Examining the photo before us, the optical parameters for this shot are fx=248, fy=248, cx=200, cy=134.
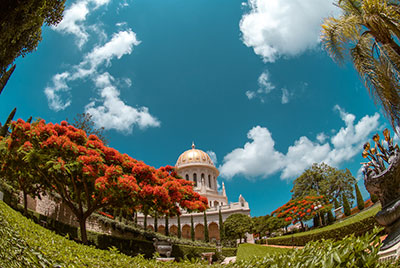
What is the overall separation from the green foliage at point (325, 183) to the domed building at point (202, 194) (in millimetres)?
9995

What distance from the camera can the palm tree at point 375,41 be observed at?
16.8 feet

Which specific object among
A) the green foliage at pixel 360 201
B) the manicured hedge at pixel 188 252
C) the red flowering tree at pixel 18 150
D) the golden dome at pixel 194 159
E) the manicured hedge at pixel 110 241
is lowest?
the manicured hedge at pixel 188 252

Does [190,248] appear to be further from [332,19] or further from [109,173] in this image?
[332,19]

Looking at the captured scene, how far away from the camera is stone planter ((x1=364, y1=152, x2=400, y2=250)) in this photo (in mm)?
5430

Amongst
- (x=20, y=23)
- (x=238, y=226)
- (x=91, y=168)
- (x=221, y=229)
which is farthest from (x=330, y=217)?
(x=20, y=23)

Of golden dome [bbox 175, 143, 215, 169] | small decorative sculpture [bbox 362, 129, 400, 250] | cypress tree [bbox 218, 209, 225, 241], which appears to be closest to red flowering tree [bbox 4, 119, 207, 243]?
small decorative sculpture [bbox 362, 129, 400, 250]

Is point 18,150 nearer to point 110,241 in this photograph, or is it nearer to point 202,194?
point 110,241

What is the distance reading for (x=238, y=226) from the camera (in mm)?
37500

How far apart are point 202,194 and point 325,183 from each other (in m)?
23.1

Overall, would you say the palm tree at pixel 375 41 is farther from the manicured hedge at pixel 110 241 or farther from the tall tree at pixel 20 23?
the manicured hedge at pixel 110 241

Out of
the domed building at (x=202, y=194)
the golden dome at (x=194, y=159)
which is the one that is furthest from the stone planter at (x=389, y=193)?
the golden dome at (x=194, y=159)

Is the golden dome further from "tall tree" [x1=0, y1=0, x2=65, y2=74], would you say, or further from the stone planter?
"tall tree" [x1=0, y1=0, x2=65, y2=74]

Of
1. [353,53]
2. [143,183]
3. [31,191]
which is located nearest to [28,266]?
[353,53]

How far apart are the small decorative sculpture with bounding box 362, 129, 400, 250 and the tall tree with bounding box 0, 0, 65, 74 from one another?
743 cm
